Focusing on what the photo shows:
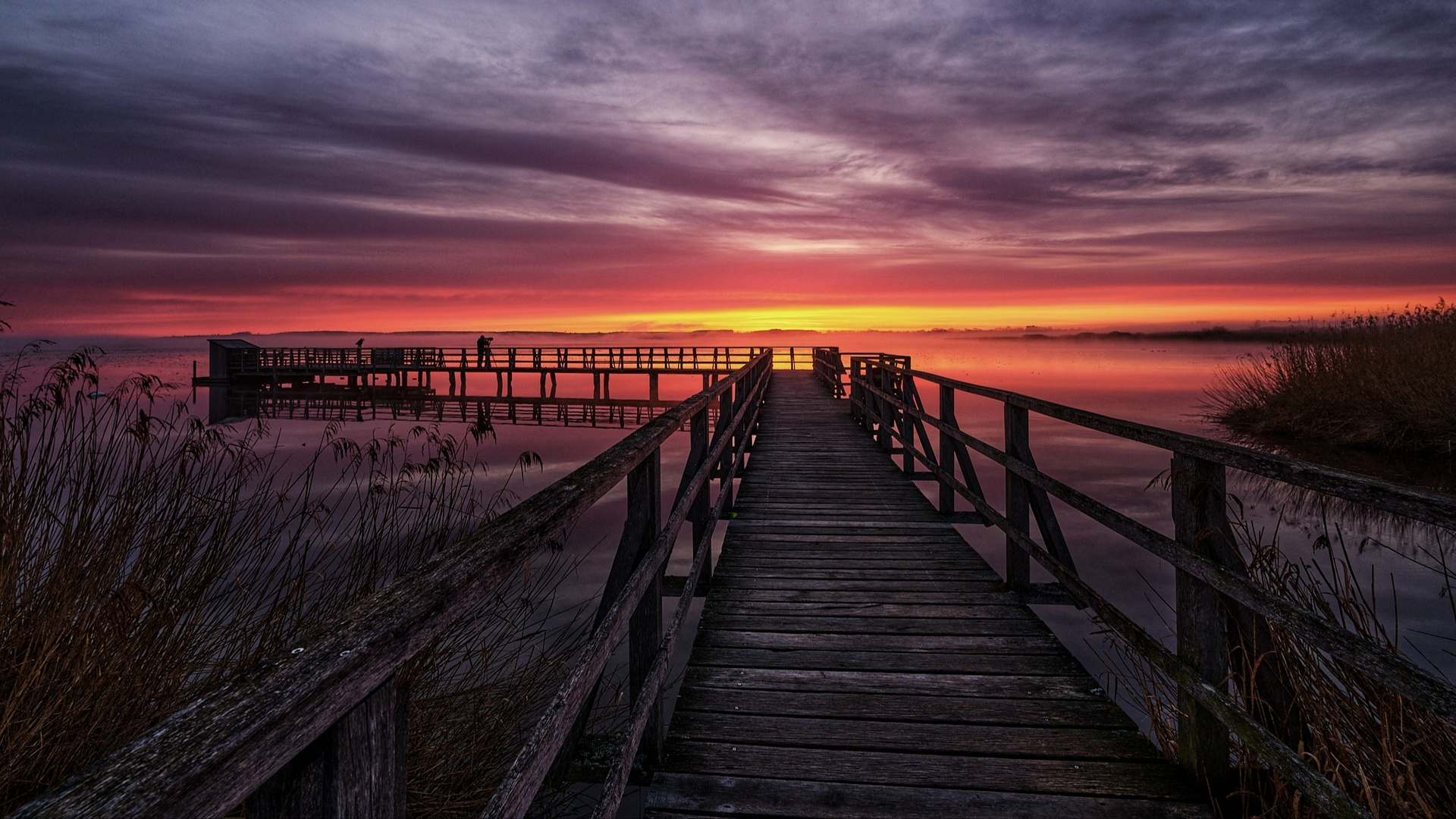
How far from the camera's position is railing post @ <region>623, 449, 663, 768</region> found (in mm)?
2594

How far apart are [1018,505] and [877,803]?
2386mm

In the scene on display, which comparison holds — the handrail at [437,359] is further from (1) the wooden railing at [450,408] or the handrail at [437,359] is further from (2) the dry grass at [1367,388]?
(2) the dry grass at [1367,388]

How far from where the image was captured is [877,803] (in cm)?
238

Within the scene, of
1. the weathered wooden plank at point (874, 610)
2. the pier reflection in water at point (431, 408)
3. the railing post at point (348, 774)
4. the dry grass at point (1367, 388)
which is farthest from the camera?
the pier reflection in water at point (431, 408)

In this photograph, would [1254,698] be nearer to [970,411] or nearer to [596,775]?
[596,775]

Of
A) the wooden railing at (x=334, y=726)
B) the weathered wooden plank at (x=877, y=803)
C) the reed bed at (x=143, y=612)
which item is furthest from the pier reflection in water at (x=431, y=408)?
the wooden railing at (x=334, y=726)

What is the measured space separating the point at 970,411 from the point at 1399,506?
→ 123 feet

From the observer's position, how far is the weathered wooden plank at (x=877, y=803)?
2.32 m

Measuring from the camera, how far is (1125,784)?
2471 mm

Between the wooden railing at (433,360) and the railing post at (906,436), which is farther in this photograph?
the wooden railing at (433,360)

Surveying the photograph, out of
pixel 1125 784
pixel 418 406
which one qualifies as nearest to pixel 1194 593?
pixel 1125 784

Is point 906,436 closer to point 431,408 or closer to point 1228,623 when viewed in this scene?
point 1228,623

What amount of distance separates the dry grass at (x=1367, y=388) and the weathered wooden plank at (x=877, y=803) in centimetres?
1295

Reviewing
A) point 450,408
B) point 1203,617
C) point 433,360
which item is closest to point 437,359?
point 433,360
